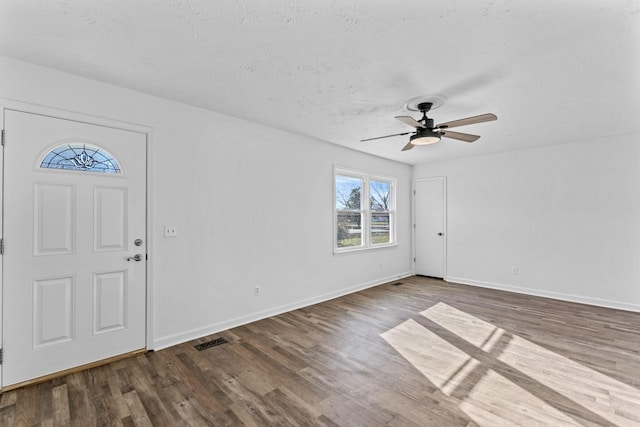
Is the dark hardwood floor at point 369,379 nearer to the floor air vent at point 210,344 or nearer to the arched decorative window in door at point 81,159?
the floor air vent at point 210,344

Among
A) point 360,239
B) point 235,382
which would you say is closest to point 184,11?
point 235,382

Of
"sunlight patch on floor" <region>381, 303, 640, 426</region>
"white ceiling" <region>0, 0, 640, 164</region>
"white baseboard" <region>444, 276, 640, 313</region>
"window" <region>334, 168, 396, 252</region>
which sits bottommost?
"sunlight patch on floor" <region>381, 303, 640, 426</region>

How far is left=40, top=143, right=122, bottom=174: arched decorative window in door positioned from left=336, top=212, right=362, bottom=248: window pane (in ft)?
10.9

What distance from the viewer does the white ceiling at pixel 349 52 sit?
1.75 m

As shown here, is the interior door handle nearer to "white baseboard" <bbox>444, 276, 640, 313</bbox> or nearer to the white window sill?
the white window sill

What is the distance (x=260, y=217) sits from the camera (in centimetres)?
384

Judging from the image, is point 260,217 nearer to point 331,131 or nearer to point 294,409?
point 331,131

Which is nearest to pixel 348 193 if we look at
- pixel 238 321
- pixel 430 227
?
pixel 430 227

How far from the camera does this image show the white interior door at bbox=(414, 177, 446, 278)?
20.4ft

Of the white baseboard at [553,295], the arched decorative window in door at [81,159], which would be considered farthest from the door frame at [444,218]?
the arched decorative window in door at [81,159]

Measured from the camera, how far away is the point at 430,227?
638cm

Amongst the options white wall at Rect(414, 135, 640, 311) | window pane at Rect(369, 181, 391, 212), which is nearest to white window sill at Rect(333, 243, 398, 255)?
window pane at Rect(369, 181, 391, 212)

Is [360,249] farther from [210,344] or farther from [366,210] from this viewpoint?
[210,344]

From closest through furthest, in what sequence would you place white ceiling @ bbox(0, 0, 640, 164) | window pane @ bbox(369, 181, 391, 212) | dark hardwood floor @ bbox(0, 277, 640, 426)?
white ceiling @ bbox(0, 0, 640, 164) < dark hardwood floor @ bbox(0, 277, 640, 426) < window pane @ bbox(369, 181, 391, 212)
